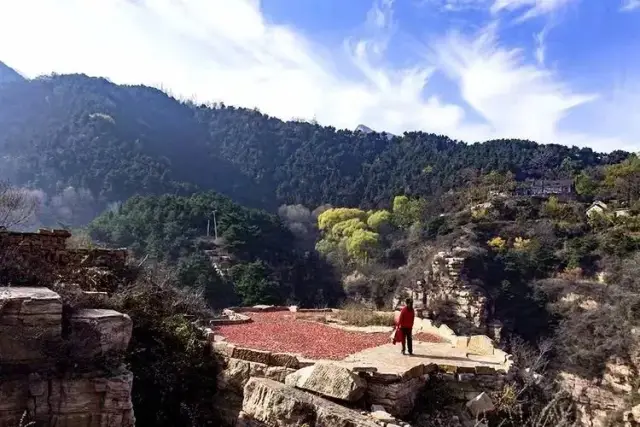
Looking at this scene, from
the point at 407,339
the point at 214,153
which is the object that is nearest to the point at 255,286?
the point at 407,339

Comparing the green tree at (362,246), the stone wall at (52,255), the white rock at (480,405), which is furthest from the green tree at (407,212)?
the white rock at (480,405)

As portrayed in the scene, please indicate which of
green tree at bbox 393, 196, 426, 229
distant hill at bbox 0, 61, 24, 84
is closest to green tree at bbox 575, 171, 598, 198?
green tree at bbox 393, 196, 426, 229

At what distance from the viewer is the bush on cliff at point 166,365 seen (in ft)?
23.3

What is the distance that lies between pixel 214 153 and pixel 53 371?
62560mm

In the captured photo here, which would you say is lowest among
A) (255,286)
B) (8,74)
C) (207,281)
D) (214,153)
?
(255,286)

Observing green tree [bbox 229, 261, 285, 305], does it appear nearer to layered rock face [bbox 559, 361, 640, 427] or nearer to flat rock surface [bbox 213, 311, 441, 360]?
flat rock surface [bbox 213, 311, 441, 360]

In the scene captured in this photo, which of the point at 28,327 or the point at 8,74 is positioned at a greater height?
the point at 8,74

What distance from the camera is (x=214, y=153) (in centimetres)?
6588

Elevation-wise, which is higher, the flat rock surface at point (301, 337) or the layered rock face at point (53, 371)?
the layered rock face at point (53, 371)

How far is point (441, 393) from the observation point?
23.2ft

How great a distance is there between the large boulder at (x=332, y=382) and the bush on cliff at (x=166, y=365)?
5.66 feet

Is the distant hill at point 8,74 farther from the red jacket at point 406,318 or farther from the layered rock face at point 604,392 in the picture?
the red jacket at point 406,318

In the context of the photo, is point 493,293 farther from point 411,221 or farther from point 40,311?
point 40,311

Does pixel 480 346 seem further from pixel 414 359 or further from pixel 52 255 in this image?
pixel 52 255
